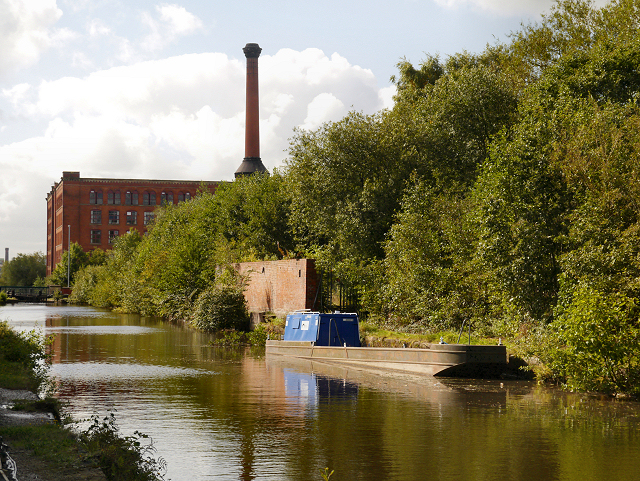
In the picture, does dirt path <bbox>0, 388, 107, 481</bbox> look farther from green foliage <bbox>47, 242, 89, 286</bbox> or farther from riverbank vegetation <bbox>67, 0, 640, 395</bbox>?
green foliage <bbox>47, 242, 89, 286</bbox>

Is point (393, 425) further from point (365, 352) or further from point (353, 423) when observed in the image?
point (365, 352)

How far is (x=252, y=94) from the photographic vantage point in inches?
2648

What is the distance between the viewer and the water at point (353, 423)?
8.60 m

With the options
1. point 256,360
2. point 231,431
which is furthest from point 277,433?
point 256,360

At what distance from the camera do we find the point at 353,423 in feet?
37.6

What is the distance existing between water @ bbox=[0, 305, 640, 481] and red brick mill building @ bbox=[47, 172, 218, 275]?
90.8m

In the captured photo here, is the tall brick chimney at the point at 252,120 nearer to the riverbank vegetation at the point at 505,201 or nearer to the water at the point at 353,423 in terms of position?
the riverbank vegetation at the point at 505,201

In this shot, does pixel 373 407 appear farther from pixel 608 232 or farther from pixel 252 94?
pixel 252 94

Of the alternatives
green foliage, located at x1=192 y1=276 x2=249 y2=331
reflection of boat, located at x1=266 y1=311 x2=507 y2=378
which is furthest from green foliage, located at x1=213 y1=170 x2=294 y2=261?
reflection of boat, located at x1=266 y1=311 x2=507 y2=378

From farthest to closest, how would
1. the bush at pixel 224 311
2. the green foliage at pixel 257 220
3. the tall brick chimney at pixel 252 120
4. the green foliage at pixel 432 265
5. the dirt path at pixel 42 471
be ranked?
the tall brick chimney at pixel 252 120, the green foliage at pixel 257 220, the bush at pixel 224 311, the green foliage at pixel 432 265, the dirt path at pixel 42 471

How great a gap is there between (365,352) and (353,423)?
26.5 ft

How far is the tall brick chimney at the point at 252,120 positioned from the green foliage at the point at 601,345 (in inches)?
2187

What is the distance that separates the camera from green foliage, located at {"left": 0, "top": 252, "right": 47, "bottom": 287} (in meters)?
122

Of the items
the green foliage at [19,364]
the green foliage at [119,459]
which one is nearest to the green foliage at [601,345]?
the green foliage at [119,459]
